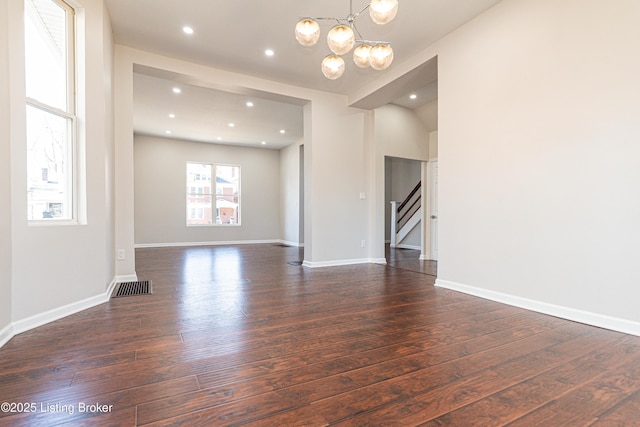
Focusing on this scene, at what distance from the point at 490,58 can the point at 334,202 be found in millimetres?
3029

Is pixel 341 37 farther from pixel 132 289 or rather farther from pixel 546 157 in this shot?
pixel 132 289

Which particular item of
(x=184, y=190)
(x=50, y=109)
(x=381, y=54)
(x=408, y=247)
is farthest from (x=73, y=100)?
(x=408, y=247)

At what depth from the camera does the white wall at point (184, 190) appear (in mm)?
8109

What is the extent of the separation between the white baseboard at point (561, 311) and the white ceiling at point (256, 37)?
298 cm

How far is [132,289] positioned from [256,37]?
11.0 ft

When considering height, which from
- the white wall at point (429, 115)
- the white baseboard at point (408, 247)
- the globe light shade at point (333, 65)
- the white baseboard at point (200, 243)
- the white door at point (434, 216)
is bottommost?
the white baseboard at point (408, 247)

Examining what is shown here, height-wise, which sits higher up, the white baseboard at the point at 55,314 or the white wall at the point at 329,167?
the white wall at the point at 329,167

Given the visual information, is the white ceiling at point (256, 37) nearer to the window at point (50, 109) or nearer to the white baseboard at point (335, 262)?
the window at point (50, 109)

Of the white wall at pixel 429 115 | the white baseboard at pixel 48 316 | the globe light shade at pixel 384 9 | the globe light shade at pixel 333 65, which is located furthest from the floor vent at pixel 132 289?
the white wall at pixel 429 115

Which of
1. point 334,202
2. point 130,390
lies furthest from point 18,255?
point 334,202

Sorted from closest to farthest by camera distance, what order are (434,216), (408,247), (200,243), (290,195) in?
1. (434,216)
2. (408,247)
3. (200,243)
4. (290,195)

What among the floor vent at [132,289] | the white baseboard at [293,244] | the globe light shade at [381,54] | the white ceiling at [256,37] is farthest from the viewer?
the white baseboard at [293,244]

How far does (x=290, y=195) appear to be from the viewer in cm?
917

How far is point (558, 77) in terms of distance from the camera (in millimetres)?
2688
